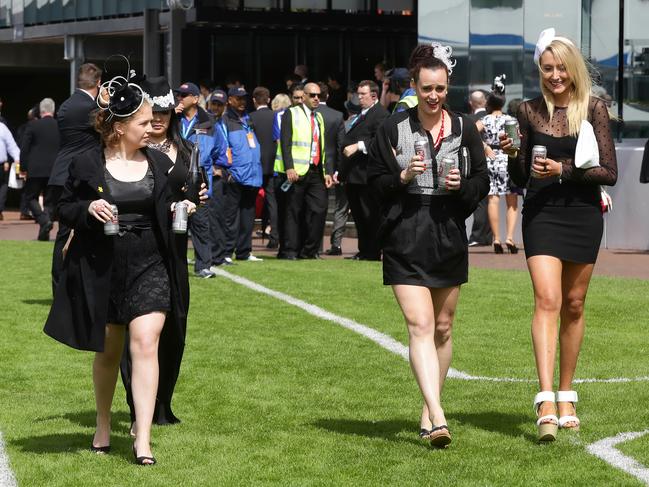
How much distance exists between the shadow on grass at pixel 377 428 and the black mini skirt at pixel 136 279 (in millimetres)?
1313

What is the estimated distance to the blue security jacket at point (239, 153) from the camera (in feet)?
56.3

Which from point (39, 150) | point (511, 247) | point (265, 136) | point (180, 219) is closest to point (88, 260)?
point (180, 219)

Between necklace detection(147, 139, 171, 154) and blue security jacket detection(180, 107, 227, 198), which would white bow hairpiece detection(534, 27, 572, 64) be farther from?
blue security jacket detection(180, 107, 227, 198)

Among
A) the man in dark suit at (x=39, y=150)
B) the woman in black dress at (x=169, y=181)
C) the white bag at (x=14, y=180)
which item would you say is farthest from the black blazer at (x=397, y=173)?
the white bag at (x=14, y=180)

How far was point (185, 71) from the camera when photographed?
3219 cm

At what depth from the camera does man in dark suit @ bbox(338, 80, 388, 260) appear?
17.7m

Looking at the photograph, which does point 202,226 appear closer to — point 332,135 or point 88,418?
point 332,135

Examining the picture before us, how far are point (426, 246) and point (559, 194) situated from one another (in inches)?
30.8

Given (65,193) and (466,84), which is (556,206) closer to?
(65,193)

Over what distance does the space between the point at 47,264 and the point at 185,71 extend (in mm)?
14756

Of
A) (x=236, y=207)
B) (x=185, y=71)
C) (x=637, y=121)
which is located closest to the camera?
(x=236, y=207)

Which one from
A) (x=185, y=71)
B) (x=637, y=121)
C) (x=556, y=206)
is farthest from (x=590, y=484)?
(x=185, y=71)

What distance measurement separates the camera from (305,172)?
18.1 metres

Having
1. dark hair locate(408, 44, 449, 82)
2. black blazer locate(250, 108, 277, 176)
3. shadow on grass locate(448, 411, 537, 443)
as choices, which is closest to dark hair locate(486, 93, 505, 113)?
black blazer locate(250, 108, 277, 176)
